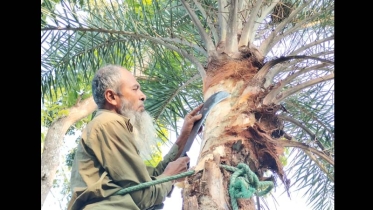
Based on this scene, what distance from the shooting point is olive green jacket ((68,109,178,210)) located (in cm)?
246

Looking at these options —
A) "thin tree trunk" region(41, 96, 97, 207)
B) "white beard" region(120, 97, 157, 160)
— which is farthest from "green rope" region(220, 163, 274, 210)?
"thin tree trunk" region(41, 96, 97, 207)

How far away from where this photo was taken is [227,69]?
3.47 meters

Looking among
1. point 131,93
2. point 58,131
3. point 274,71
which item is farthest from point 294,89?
point 58,131

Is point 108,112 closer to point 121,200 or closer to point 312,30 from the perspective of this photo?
point 121,200

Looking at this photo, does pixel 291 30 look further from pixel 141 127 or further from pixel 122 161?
pixel 122 161

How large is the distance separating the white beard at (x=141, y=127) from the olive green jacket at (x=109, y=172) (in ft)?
0.84

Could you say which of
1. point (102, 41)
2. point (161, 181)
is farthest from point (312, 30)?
point (161, 181)

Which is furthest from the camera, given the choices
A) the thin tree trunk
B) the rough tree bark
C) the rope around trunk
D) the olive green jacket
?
the thin tree trunk

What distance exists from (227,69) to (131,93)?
79cm

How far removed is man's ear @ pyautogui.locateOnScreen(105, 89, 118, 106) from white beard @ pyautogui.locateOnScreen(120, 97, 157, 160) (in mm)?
41

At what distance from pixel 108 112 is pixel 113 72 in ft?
0.95

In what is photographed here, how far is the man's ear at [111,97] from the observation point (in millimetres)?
2877

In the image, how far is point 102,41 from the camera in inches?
181

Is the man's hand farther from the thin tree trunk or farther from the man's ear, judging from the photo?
the thin tree trunk
